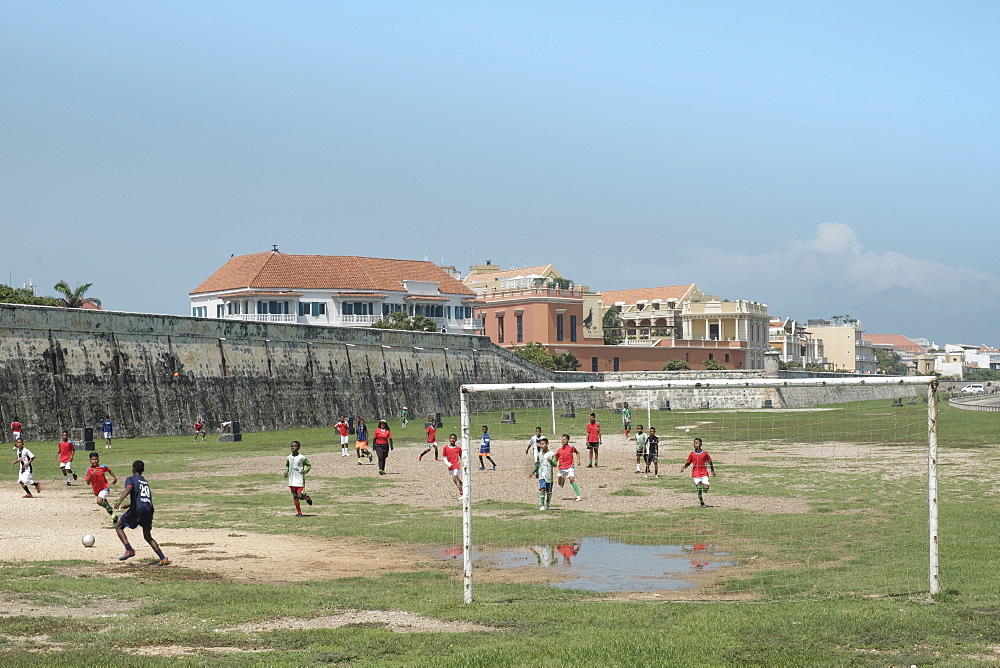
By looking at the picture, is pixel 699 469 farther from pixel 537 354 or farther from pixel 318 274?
pixel 318 274

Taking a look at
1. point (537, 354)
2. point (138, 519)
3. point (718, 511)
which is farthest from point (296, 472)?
point (537, 354)

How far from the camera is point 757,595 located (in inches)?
535

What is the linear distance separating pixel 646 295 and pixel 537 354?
179 feet

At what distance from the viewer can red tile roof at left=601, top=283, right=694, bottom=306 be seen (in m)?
142

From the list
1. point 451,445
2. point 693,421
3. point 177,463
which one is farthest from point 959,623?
point 693,421

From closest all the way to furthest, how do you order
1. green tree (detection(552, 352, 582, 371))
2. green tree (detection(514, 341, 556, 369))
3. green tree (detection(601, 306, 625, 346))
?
green tree (detection(514, 341, 556, 369)) < green tree (detection(552, 352, 582, 371)) < green tree (detection(601, 306, 625, 346))

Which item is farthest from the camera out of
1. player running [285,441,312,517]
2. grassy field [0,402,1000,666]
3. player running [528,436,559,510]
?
player running [528,436,559,510]

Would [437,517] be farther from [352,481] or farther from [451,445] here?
[352,481]

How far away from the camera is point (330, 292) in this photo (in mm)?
95875

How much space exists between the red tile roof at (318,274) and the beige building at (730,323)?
38.5 m

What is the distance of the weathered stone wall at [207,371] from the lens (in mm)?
44625

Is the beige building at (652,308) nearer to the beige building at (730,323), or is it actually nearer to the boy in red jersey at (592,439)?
the beige building at (730,323)

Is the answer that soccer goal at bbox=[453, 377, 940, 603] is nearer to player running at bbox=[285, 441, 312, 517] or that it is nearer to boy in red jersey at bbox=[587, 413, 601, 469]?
boy in red jersey at bbox=[587, 413, 601, 469]

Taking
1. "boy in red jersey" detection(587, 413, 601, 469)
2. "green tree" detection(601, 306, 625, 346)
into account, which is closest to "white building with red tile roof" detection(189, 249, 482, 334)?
"green tree" detection(601, 306, 625, 346)
